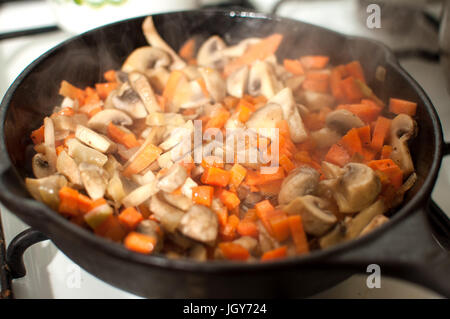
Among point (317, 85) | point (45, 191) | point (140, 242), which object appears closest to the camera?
point (140, 242)

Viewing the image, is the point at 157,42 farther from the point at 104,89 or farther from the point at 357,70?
the point at 357,70

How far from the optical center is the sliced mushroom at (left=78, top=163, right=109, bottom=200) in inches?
56.4

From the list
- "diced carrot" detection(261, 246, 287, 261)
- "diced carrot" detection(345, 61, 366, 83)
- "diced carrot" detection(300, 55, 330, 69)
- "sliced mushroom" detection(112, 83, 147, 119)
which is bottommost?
"diced carrot" detection(261, 246, 287, 261)

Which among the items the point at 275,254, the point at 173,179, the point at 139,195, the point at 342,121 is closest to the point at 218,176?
the point at 173,179

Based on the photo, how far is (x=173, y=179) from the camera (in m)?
1.46

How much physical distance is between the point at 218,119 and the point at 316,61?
677mm

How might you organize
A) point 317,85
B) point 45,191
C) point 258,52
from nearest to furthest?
point 45,191
point 317,85
point 258,52

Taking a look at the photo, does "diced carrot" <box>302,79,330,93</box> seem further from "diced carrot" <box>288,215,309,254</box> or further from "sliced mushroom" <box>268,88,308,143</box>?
"diced carrot" <box>288,215,309,254</box>

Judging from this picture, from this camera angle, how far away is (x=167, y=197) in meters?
1.47

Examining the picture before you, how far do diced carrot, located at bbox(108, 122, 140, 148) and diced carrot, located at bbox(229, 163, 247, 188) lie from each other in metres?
0.46

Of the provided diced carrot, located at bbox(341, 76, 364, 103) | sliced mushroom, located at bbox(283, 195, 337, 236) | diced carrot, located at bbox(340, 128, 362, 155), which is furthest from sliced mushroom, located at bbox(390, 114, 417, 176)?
sliced mushroom, located at bbox(283, 195, 337, 236)

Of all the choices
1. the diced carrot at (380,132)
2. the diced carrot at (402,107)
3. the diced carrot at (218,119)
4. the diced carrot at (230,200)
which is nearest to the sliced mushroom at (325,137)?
the diced carrot at (380,132)
